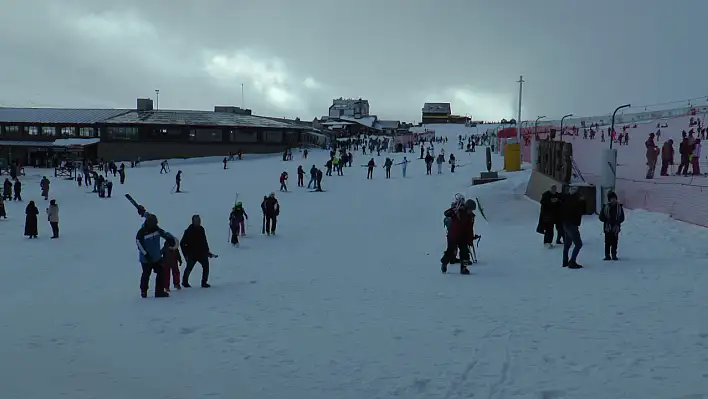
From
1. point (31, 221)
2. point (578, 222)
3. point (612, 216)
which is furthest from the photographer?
point (31, 221)

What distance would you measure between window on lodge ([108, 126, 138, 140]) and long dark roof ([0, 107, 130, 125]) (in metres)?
2.61

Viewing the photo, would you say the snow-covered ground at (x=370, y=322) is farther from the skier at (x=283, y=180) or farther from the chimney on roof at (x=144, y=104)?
the chimney on roof at (x=144, y=104)

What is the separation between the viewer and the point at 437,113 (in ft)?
517

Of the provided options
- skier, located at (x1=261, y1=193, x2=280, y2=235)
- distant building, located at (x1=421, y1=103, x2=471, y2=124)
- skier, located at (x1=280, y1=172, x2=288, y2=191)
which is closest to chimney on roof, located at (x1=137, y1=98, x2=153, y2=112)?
skier, located at (x1=280, y1=172, x2=288, y2=191)

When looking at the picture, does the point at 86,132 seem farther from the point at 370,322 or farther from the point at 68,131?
the point at 370,322

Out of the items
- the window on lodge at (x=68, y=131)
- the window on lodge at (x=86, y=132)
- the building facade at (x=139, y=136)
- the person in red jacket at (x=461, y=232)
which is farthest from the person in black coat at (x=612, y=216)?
the window on lodge at (x=68, y=131)

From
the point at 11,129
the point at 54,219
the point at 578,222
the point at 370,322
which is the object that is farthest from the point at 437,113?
the point at 370,322

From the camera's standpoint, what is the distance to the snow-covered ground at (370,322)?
5.42 metres

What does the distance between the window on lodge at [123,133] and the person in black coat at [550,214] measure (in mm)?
54374

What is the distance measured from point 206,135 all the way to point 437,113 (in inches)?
4107

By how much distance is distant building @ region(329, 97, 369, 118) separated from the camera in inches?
5281

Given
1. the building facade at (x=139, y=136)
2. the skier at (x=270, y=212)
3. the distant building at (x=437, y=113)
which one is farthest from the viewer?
the distant building at (x=437, y=113)

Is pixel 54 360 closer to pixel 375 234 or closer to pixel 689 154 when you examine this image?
pixel 375 234

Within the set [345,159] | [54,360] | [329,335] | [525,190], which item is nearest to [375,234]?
[525,190]
